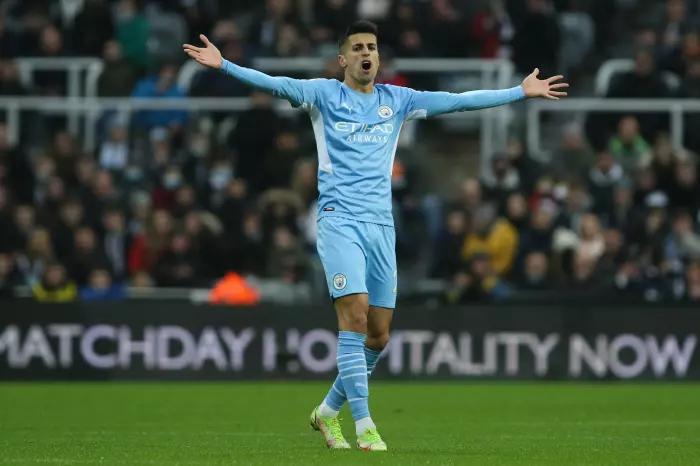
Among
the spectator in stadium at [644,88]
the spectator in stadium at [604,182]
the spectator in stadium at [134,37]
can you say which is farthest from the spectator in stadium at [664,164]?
the spectator in stadium at [134,37]

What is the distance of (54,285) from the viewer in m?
19.9

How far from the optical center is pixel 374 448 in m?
10.1

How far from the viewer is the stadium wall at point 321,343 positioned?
1925cm

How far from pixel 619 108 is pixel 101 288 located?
23.7 ft

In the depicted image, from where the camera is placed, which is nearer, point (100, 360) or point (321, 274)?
point (100, 360)

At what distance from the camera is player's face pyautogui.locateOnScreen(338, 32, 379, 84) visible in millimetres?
10477

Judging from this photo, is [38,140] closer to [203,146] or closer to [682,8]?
[203,146]

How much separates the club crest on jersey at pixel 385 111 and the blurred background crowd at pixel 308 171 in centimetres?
923

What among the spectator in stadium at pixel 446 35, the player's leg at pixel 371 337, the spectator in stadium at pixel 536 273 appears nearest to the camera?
the player's leg at pixel 371 337

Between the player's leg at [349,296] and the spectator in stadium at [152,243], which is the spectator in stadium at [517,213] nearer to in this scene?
the spectator in stadium at [152,243]

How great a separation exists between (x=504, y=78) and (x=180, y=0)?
17.2 ft

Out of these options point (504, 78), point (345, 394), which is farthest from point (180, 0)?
point (345, 394)

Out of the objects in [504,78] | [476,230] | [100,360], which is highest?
[504,78]

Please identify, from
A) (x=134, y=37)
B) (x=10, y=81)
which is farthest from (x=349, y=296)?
(x=134, y=37)
